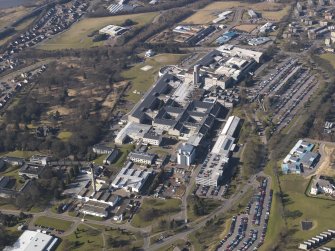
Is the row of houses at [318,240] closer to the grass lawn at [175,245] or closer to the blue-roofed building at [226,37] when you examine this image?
the grass lawn at [175,245]

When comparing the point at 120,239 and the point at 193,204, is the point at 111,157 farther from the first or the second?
the point at 120,239

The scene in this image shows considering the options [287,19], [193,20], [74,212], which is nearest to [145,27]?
[193,20]

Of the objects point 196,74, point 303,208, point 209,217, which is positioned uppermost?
point 196,74

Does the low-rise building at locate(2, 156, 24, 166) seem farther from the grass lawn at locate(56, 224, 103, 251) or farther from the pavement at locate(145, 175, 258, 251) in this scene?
the pavement at locate(145, 175, 258, 251)

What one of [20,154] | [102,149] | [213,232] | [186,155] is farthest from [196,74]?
[213,232]

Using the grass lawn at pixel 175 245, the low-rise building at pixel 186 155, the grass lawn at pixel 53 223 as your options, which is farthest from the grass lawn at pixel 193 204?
the grass lawn at pixel 53 223

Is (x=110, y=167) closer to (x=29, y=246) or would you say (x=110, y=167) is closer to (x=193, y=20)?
(x=29, y=246)
